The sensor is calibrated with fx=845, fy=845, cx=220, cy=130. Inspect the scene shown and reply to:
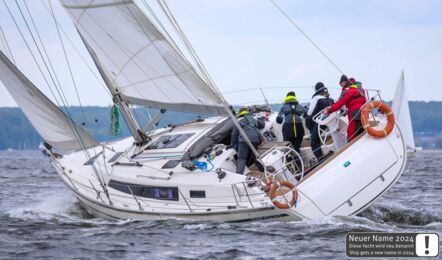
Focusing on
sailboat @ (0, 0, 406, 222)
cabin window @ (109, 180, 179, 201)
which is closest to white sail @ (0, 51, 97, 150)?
sailboat @ (0, 0, 406, 222)

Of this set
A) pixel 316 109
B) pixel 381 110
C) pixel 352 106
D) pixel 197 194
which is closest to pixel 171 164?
pixel 197 194

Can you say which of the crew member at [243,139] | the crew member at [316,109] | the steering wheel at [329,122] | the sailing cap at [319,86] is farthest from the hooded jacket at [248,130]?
the sailing cap at [319,86]

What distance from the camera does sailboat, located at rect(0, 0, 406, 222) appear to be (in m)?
12.1

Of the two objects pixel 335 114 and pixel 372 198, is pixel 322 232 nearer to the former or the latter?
pixel 372 198

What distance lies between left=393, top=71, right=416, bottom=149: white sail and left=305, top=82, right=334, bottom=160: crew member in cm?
138

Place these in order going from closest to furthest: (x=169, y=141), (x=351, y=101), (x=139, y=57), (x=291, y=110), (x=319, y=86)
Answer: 1. (x=351, y=101)
2. (x=291, y=110)
3. (x=139, y=57)
4. (x=319, y=86)
5. (x=169, y=141)

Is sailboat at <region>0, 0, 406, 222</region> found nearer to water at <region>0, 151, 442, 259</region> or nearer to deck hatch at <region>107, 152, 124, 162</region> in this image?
deck hatch at <region>107, 152, 124, 162</region>

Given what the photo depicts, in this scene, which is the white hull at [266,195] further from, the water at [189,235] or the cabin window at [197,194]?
the water at [189,235]

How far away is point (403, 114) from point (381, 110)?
588 millimetres

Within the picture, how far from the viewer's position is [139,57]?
14.1 m

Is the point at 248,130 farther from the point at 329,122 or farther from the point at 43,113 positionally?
the point at 43,113

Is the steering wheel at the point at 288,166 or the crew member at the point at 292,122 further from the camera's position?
the crew member at the point at 292,122

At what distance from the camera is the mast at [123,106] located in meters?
14.8

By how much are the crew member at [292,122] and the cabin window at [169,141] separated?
210 centimetres
